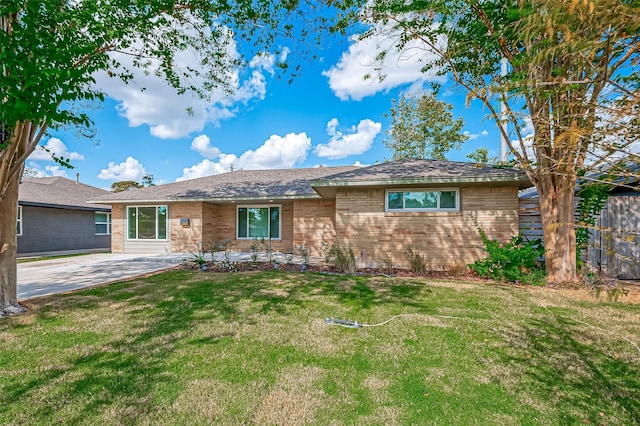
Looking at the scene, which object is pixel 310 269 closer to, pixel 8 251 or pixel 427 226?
pixel 427 226

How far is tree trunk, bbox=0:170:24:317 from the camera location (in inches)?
184

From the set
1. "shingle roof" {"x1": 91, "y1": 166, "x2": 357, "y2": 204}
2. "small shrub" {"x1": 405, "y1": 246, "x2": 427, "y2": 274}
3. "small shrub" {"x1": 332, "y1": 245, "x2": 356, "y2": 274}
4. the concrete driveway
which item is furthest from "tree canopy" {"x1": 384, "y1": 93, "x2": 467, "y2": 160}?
the concrete driveway

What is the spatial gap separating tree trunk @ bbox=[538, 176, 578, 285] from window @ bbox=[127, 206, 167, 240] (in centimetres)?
1483

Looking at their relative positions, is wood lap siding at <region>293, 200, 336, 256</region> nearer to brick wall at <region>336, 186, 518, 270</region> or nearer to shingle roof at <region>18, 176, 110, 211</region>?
brick wall at <region>336, 186, 518, 270</region>

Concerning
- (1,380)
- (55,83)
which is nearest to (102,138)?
(55,83)

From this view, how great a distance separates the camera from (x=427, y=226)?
8.87 metres

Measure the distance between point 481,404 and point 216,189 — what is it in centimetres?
1337

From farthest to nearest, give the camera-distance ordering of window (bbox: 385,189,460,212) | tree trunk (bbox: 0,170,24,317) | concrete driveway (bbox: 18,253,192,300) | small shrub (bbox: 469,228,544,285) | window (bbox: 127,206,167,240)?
window (bbox: 127,206,167,240)
window (bbox: 385,189,460,212)
small shrub (bbox: 469,228,544,285)
concrete driveway (bbox: 18,253,192,300)
tree trunk (bbox: 0,170,24,317)

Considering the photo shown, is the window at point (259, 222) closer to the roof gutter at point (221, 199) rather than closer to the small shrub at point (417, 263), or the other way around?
the roof gutter at point (221, 199)

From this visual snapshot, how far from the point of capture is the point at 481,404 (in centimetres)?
243

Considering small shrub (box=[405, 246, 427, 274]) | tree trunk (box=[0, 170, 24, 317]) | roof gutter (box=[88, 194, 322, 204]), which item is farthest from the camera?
roof gutter (box=[88, 194, 322, 204])

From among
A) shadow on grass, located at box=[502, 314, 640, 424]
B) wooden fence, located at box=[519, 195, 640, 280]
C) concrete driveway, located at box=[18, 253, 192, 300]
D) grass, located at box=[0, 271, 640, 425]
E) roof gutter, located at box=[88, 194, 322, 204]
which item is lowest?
shadow on grass, located at box=[502, 314, 640, 424]

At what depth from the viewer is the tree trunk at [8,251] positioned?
4.66 m

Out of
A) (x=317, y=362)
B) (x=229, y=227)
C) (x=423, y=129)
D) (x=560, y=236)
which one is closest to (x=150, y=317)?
(x=317, y=362)
